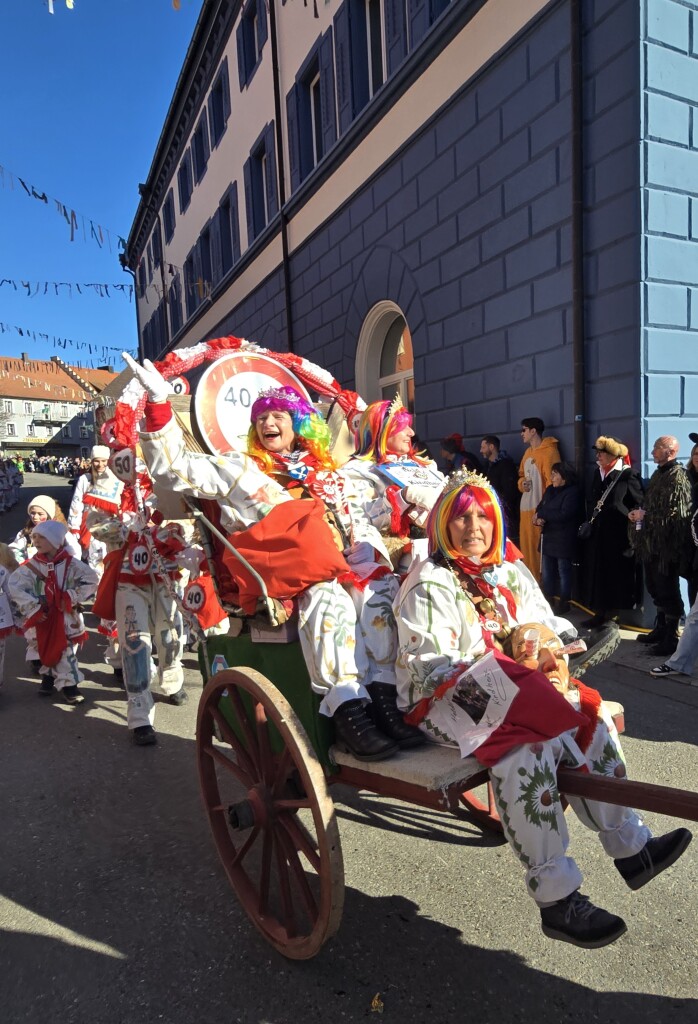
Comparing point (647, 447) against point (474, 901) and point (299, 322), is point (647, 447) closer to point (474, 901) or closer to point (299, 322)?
point (474, 901)

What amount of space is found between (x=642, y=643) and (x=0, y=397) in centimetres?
6827

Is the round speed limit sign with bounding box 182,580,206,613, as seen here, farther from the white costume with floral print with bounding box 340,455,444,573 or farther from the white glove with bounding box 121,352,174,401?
the white glove with bounding box 121,352,174,401

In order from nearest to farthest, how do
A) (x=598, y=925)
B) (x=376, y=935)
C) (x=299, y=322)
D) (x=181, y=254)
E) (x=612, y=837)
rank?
(x=598, y=925) → (x=612, y=837) → (x=376, y=935) → (x=299, y=322) → (x=181, y=254)

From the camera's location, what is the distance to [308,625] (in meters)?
2.33

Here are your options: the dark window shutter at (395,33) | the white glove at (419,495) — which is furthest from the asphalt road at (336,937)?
the dark window shutter at (395,33)

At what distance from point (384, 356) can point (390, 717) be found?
850 cm

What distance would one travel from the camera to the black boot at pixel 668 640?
16.5 feet

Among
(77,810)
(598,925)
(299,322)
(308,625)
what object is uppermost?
(299,322)

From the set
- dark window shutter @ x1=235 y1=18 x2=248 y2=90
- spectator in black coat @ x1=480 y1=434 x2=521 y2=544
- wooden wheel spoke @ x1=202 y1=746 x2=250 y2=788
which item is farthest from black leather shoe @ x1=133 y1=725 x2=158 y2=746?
dark window shutter @ x1=235 y1=18 x2=248 y2=90

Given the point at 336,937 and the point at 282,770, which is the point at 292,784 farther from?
the point at 336,937

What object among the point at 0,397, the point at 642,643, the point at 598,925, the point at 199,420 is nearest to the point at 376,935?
the point at 598,925

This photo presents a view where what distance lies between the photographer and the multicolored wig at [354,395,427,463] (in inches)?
147

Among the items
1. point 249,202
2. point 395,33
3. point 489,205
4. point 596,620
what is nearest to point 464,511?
point 596,620

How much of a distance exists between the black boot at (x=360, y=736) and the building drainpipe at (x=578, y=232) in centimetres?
460
